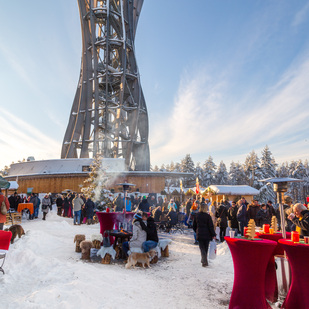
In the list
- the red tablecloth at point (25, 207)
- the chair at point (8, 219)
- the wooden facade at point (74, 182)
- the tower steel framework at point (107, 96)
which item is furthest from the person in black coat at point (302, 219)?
the tower steel framework at point (107, 96)

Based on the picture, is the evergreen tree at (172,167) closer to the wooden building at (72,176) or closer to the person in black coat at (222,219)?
the wooden building at (72,176)

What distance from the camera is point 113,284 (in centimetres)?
461

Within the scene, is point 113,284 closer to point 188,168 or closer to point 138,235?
point 138,235

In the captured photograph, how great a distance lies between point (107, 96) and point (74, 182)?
16.0m

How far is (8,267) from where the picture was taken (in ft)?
18.2

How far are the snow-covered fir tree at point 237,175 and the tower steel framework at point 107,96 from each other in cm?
2655

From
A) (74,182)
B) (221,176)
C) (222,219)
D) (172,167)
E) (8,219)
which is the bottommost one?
(8,219)

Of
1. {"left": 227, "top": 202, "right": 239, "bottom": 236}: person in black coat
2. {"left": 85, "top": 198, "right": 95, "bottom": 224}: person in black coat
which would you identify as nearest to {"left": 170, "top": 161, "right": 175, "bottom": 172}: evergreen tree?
{"left": 85, "top": 198, "right": 95, "bottom": 224}: person in black coat

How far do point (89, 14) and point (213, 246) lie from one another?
1617 inches

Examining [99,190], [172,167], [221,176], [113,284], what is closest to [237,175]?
[221,176]

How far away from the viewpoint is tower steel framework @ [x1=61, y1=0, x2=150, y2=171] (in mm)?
37338

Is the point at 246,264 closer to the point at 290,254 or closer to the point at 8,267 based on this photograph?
the point at 290,254

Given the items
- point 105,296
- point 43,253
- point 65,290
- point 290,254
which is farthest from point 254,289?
point 43,253

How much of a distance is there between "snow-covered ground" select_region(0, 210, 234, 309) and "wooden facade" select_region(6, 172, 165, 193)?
2062 cm
